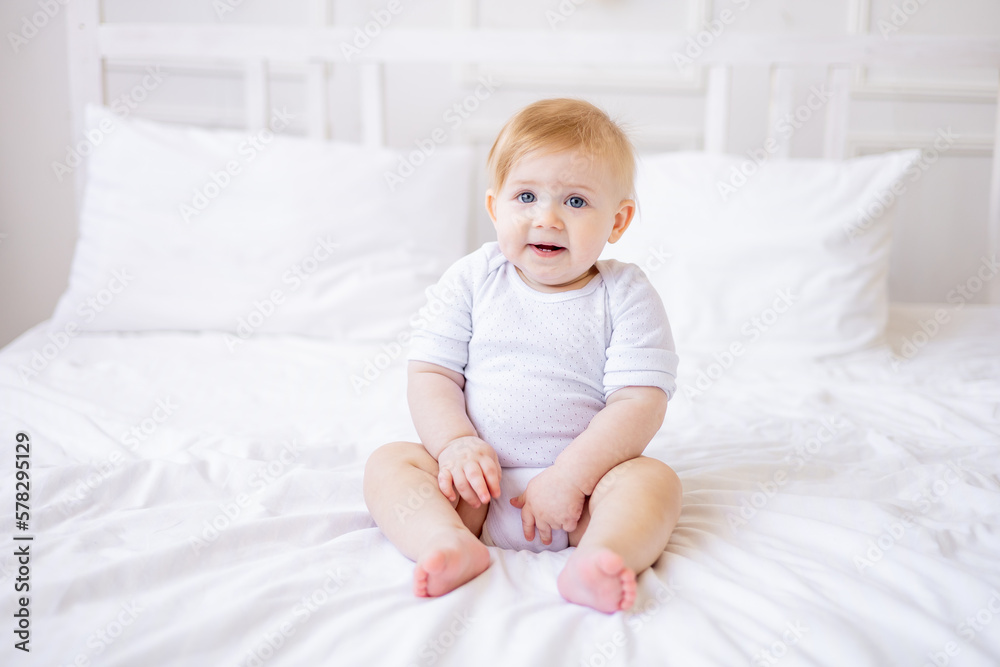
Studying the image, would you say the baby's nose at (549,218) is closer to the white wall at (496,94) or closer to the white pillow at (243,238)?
A: the white pillow at (243,238)

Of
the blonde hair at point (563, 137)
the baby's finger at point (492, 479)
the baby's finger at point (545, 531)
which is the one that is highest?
the blonde hair at point (563, 137)

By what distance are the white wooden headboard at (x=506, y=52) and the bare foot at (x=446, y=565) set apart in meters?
1.32

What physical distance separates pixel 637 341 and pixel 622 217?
14 centimetres

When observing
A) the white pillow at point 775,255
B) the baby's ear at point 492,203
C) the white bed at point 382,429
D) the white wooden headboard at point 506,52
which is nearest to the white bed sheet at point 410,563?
the white bed at point 382,429

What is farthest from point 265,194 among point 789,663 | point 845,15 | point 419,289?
point 845,15

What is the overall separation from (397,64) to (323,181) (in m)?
0.63

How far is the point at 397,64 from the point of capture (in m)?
1.95

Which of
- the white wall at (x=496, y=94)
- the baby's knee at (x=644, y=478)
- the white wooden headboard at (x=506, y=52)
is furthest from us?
the white wall at (x=496, y=94)

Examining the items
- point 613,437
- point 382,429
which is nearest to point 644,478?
point 613,437

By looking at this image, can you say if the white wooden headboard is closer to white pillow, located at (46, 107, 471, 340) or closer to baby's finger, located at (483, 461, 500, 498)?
white pillow, located at (46, 107, 471, 340)

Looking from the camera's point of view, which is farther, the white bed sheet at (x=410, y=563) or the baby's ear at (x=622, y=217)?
the baby's ear at (x=622, y=217)

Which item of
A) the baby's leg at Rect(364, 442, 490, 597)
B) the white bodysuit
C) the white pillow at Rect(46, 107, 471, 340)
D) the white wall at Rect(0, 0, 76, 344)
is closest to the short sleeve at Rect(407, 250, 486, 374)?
the white bodysuit

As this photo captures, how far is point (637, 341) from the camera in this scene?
750mm

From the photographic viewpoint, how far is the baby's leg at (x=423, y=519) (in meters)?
0.57
